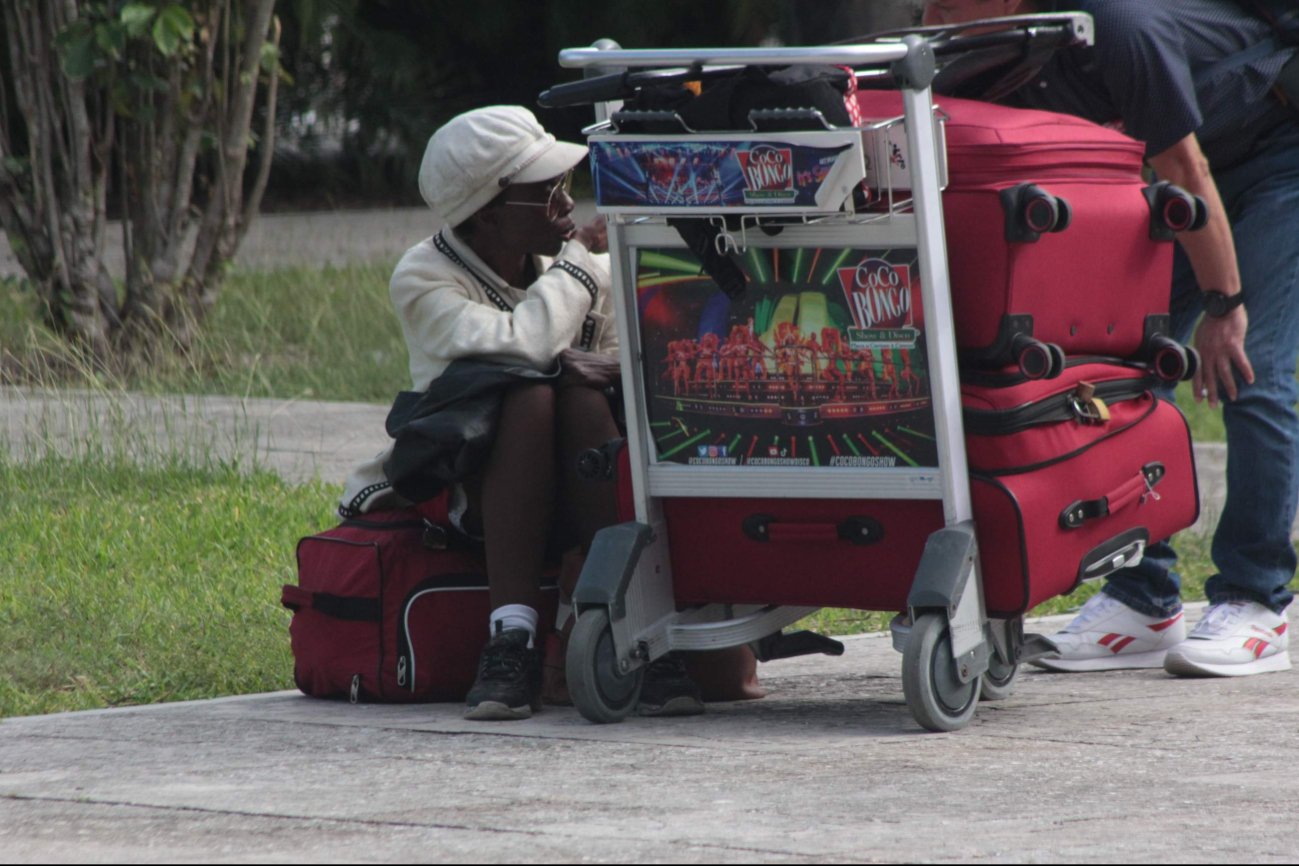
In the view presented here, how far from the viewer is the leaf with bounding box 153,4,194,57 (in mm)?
7180

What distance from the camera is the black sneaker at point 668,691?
12.4 ft

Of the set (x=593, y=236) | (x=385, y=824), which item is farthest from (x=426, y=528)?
(x=385, y=824)

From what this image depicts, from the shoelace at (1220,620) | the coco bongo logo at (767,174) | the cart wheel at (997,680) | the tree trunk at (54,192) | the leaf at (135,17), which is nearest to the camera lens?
the coco bongo logo at (767,174)

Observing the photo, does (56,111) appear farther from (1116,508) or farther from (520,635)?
(1116,508)

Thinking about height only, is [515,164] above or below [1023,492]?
above

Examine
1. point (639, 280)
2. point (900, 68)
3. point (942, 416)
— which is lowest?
point (942, 416)

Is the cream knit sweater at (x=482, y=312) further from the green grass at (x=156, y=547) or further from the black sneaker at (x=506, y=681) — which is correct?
the green grass at (x=156, y=547)

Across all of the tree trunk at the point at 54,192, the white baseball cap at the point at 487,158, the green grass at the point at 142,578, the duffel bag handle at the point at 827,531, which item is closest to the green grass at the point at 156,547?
the green grass at the point at 142,578

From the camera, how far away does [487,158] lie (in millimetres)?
3988

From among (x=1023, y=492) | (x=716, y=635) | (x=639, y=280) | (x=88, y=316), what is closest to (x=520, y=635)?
(x=716, y=635)

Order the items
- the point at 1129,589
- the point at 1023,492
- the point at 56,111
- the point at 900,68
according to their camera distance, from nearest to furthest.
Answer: the point at 900,68
the point at 1023,492
the point at 1129,589
the point at 56,111

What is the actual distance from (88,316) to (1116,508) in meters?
5.32

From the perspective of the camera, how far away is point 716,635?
3723mm

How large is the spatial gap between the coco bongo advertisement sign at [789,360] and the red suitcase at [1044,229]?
0.14 m
